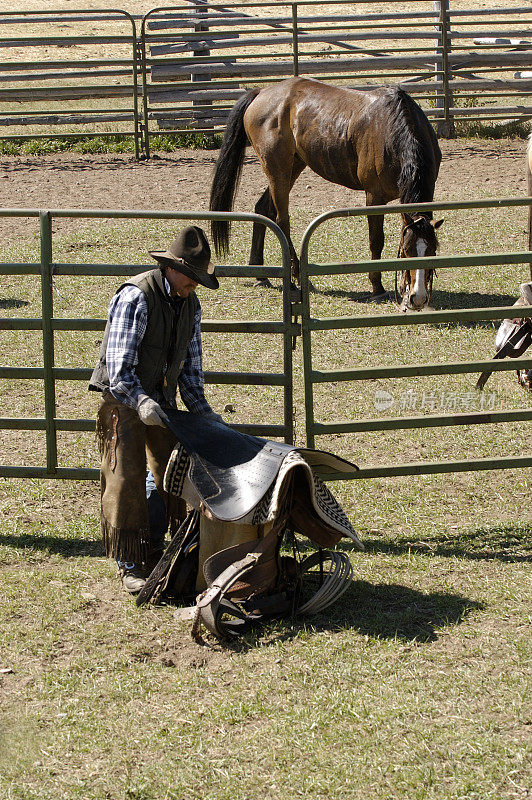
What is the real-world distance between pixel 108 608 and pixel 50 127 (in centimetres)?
1544

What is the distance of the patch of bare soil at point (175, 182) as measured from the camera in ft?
40.9

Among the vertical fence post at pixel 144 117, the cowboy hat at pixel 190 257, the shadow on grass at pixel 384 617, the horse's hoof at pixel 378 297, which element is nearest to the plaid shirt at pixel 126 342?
the cowboy hat at pixel 190 257

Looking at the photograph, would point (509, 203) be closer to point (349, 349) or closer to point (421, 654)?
point (421, 654)

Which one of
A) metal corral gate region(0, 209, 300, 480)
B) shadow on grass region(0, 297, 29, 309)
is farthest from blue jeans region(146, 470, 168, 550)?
shadow on grass region(0, 297, 29, 309)

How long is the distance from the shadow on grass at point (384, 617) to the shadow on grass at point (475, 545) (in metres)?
0.44

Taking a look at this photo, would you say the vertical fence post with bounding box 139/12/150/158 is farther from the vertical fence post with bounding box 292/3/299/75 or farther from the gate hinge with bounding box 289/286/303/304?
the gate hinge with bounding box 289/286/303/304

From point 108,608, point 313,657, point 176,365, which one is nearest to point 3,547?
point 108,608

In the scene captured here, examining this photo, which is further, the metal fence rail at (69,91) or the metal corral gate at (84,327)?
the metal fence rail at (69,91)

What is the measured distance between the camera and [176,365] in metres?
4.67

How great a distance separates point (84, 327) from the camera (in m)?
5.22

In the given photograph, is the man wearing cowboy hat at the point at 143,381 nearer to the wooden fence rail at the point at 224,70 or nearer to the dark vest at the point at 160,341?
the dark vest at the point at 160,341

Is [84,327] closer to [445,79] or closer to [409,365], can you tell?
[409,365]

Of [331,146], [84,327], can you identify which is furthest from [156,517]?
[331,146]

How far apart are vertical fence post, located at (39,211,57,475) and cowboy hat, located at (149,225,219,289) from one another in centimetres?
90
